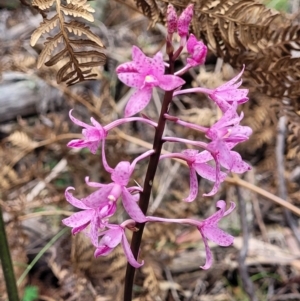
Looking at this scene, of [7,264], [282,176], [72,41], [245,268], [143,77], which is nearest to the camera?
[143,77]

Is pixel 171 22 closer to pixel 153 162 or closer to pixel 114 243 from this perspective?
pixel 153 162

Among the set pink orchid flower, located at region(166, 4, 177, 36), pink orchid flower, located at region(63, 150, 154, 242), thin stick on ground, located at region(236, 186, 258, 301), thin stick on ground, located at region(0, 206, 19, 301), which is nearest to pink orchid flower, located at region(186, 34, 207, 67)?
pink orchid flower, located at region(166, 4, 177, 36)

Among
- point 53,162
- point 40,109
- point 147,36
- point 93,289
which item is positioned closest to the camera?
point 93,289

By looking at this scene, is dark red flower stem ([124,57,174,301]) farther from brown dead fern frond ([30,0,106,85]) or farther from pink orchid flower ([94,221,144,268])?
brown dead fern frond ([30,0,106,85])

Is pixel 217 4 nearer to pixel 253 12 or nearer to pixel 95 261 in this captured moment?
pixel 253 12

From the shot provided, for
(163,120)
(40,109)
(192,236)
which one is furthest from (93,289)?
(40,109)

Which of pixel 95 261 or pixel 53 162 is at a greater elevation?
pixel 95 261

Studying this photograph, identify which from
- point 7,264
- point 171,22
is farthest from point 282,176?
point 171,22
